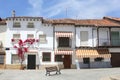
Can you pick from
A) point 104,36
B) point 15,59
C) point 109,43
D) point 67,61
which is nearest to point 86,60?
point 67,61

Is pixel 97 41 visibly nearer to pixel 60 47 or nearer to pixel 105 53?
pixel 105 53

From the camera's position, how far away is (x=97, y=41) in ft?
147

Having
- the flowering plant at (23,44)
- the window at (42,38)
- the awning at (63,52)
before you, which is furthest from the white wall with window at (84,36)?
the flowering plant at (23,44)

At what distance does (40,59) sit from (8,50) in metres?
5.17

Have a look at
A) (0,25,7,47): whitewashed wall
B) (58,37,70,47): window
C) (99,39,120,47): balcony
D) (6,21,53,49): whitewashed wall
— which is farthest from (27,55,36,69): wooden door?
(99,39,120,47): balcony

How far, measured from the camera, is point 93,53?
4328 centimetres

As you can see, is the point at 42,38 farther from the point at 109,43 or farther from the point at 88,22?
the point at 109,43

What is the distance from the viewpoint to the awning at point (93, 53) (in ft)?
140

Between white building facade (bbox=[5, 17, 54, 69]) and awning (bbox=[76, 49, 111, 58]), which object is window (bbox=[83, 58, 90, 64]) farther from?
white building facade (bbox=[5, 17, 54, 69])

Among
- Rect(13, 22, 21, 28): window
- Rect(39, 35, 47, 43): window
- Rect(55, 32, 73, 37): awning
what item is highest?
Rect(13, 22, 21, 28): window

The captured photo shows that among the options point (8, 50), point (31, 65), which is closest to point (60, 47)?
point (31, 65)

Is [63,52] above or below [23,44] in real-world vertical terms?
A: below

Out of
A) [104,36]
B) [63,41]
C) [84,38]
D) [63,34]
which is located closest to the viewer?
[63,34]

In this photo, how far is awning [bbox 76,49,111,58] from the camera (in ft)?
140
